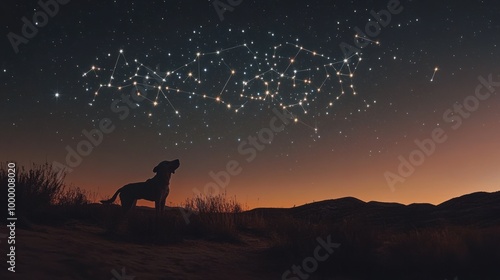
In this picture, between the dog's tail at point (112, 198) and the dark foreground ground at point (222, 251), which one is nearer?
the dark foreground ground at point (222, 251)

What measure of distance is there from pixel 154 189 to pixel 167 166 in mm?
645

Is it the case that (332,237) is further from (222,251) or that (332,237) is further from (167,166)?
(167,166)

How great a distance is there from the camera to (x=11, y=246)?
4.52m

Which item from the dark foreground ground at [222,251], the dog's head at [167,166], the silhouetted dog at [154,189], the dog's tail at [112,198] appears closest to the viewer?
the dark foreground ground at [222,251]

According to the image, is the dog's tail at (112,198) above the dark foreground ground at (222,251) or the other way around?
above

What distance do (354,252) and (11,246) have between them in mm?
4838

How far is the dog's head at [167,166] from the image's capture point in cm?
998

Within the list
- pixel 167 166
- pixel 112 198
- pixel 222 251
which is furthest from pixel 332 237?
pixel 112 198

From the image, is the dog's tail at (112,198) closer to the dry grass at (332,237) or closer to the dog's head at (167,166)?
the dry grass at (332,237)

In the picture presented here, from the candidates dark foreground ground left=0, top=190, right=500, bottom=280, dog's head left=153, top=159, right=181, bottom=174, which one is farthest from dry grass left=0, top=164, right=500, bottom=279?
dog's head left=153, top=159, right=181, bottom=174

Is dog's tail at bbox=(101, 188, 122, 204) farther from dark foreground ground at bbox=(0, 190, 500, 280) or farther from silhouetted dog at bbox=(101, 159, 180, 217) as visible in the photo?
dark foreground ground at bbox=(0, 190, 500, 280)

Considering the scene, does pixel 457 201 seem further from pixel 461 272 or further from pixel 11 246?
pixel 11 246

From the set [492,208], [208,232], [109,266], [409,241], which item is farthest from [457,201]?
[109,266]

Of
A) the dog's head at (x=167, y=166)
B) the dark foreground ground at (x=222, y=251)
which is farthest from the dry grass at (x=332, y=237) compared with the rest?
the dog's head at (x=167, y=166)
